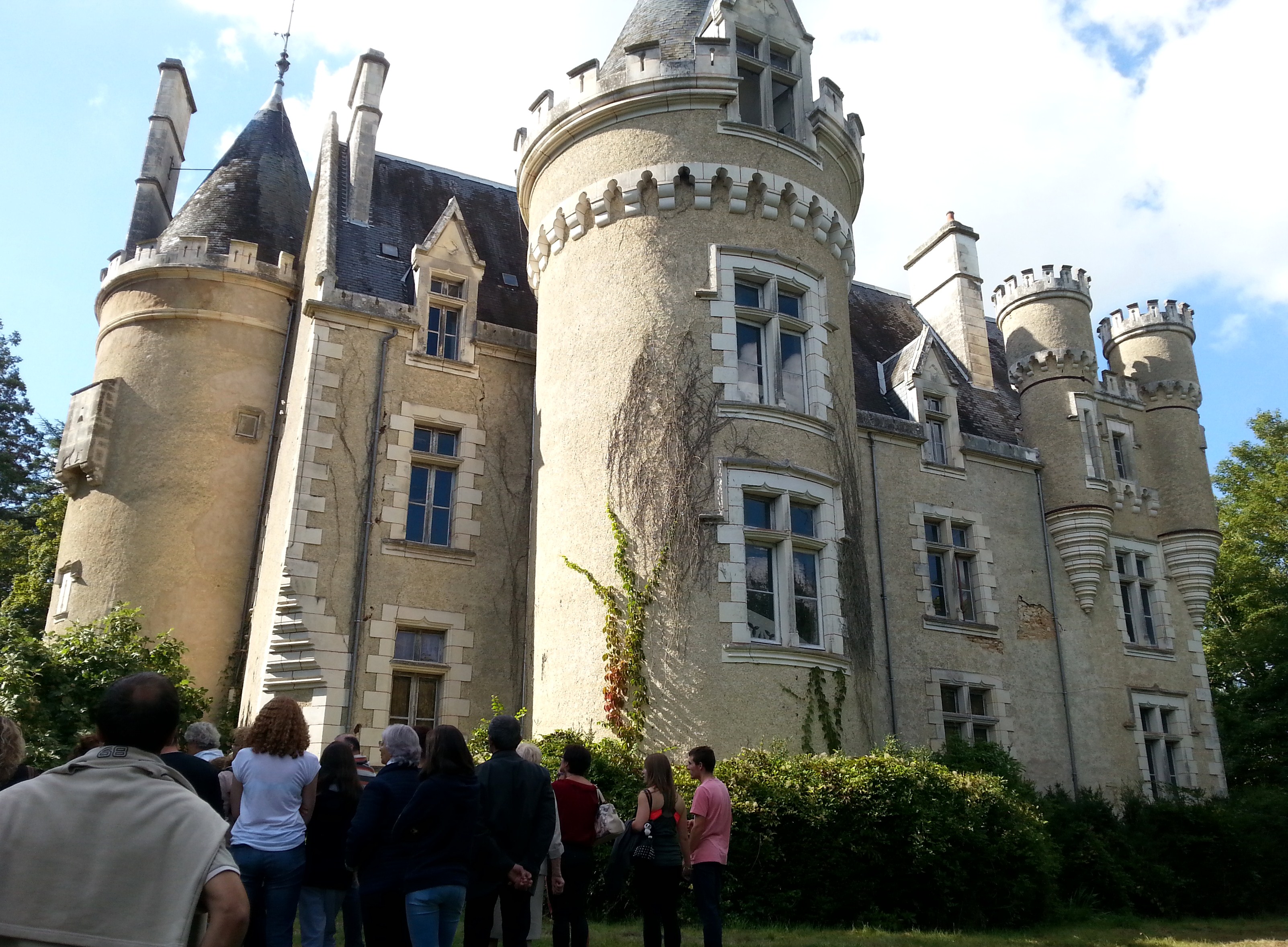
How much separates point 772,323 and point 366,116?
9.10 meters

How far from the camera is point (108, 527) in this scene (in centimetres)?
1644

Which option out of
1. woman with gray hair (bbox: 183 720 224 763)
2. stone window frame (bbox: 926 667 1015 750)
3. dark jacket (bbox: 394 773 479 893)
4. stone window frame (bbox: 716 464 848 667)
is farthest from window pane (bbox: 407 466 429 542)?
dark jacket (bbox: 394 773 479 893)

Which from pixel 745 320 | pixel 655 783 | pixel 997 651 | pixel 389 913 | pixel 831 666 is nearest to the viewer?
pixel 389 913

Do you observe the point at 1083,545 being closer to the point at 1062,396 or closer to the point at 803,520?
the point at 1062,396

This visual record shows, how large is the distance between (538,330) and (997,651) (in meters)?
9.46

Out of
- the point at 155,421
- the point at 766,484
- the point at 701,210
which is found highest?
the point at 701,210

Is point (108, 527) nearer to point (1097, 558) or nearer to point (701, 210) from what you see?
point (701, 210)

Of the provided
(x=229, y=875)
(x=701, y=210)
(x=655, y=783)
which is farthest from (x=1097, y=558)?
(x=229, y=875)

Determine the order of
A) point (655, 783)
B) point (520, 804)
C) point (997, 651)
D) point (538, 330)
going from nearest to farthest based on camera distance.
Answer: point (520, 804) < point (655, 783) < point (538, 330) < point (997, 651)

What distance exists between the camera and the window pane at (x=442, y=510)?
1571 centimetres

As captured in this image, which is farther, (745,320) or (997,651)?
(997,651)

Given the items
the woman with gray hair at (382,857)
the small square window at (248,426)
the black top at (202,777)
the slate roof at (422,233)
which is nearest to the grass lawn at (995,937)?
the woman with gray hair at (382,857)

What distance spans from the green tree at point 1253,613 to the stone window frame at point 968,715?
336 inches

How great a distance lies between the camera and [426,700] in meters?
14.9
